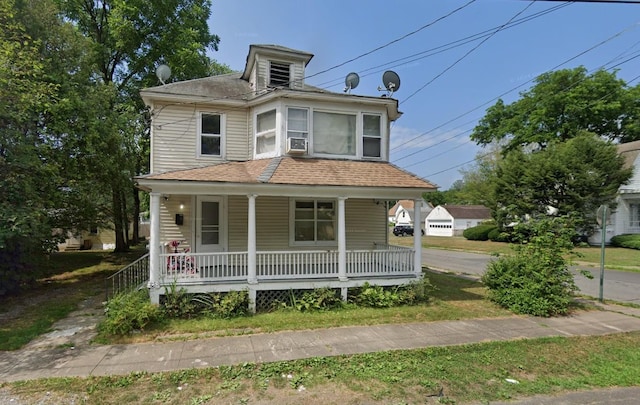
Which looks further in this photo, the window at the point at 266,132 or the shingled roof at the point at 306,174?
the window at the point at 266,132

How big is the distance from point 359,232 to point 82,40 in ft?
42.6

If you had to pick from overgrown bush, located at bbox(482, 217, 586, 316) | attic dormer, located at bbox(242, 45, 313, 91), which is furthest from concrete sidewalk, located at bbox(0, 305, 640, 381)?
attic dormer, located at bbox(242, 45, 313, 91)

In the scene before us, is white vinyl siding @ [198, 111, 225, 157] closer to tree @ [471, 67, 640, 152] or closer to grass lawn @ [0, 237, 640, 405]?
grass lawn @ [0, 237, 640, 405]

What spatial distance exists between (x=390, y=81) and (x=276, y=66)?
4.02 meters

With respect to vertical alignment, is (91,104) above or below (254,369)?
above

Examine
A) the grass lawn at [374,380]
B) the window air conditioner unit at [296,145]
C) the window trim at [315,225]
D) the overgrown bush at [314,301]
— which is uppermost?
the window air conditioner unit at [296,145]

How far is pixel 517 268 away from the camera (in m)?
9.03

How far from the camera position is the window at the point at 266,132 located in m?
10.4

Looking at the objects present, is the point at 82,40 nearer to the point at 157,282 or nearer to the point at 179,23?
A: the point at 179,23

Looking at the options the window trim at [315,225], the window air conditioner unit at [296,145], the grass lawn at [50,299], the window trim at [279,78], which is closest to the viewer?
the grass lawn at [50,299]

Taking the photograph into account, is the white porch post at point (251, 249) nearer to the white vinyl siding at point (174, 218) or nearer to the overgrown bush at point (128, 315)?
the overgrown bush at point (128, 315)

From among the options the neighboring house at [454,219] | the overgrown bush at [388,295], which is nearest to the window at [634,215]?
the neighboring house at [454,219]

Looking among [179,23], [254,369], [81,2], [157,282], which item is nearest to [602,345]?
[254,369]

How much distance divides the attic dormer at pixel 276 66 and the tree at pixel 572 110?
27.4m
